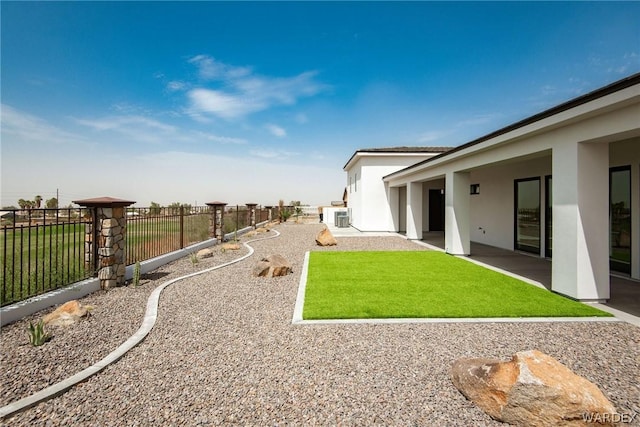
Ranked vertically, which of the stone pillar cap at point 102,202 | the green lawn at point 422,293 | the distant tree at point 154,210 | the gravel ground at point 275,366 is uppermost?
the stone pillar cap at point 102,202

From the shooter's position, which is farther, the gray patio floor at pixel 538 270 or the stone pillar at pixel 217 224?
the stone pillar at pixel 217 224

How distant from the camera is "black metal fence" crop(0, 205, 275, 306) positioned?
16.8 ft

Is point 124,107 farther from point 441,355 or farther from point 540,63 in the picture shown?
point 540,63

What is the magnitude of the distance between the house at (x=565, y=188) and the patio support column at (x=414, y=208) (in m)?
0.73

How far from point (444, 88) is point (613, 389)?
18.6 meters

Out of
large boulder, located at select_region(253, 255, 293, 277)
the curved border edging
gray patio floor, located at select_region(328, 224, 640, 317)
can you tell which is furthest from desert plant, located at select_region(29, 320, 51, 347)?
gray patio floor, located at select_region(328, 224, 640, 317)

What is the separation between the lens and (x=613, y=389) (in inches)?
114

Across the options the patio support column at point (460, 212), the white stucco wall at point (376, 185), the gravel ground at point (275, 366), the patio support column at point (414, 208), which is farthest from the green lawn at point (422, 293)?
the white stucco wall at point (376, 185)

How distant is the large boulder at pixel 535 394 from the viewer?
229 cm

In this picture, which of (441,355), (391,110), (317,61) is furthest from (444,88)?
(441,355)

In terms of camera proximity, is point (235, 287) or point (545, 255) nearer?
point (235, 287)

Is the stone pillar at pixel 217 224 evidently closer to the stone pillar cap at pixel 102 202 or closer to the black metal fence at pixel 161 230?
the black metal fence at pixel 161 230

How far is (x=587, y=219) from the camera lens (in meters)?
5.50

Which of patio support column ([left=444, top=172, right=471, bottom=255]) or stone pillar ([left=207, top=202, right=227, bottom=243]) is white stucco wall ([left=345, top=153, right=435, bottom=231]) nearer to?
patio support column ([left=444, top=172, right=471, bottom=255])
